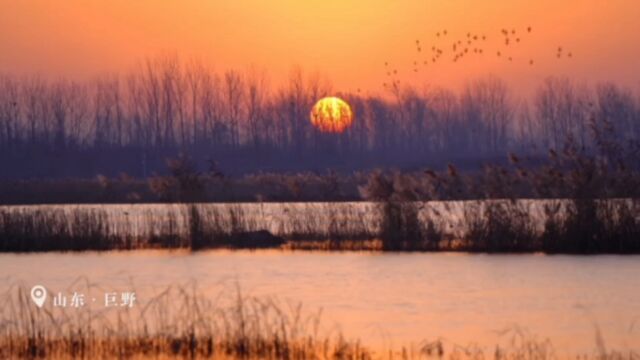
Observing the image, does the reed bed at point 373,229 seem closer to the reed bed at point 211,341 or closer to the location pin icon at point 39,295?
the location pin icon at point 39,295

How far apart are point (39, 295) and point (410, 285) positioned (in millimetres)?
4692

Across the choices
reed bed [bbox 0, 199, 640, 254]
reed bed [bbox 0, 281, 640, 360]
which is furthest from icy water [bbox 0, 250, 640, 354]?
reed bed [bbox 0, 199, 640, 254]

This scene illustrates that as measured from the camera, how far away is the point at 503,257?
16703mm

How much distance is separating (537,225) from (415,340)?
26.7 ft

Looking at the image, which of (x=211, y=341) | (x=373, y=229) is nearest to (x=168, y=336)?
(x=211, y=341)

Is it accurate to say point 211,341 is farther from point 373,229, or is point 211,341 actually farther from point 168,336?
point 373,229

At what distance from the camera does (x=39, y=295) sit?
12477mm

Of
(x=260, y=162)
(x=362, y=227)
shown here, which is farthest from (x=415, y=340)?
(x=260, y=162)

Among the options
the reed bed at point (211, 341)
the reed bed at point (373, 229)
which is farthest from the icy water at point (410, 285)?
the reed bed at point (373, 229)

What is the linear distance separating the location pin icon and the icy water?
20.6 inches

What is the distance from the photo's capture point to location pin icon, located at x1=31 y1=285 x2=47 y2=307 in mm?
11843

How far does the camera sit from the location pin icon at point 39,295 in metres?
11.8

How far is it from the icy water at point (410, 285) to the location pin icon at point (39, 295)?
522 millimetres

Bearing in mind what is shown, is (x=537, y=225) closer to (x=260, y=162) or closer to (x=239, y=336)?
(x=239, y=336)
